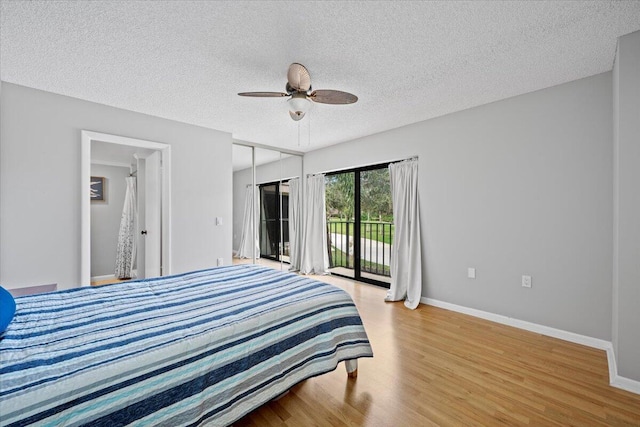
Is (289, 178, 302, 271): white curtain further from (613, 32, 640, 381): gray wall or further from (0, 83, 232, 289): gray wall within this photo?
(613, 32, 640, 381): gray wall

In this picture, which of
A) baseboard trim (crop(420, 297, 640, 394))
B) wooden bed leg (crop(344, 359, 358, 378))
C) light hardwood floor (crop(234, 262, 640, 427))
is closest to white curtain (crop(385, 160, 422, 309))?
baseboard trim (crop(420, 297, 640, 394))

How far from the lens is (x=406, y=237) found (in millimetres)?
3896

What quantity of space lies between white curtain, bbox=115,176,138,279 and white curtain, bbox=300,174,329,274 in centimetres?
305

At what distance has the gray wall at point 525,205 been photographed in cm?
252

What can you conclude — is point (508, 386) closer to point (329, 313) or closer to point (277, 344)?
point (329, 313)

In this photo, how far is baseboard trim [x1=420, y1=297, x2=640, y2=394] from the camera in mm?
1950

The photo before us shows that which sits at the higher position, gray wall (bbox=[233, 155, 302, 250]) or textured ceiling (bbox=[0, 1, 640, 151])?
textured ceiling (bbox=[0, 1, 640, 151])

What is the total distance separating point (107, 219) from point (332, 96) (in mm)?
4950

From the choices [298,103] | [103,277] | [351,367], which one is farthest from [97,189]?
[351,367]

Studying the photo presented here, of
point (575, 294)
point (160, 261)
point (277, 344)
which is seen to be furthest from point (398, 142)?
point (160, 261)

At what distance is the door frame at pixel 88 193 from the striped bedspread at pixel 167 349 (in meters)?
1.31

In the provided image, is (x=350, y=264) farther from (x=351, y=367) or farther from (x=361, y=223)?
(x=351, y=367)

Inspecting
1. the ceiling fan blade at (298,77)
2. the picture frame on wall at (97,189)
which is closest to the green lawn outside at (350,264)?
the ceiling fan blade at (298,77)

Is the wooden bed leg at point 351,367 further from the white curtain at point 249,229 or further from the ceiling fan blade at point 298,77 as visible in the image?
the white curtain at point 249,229
